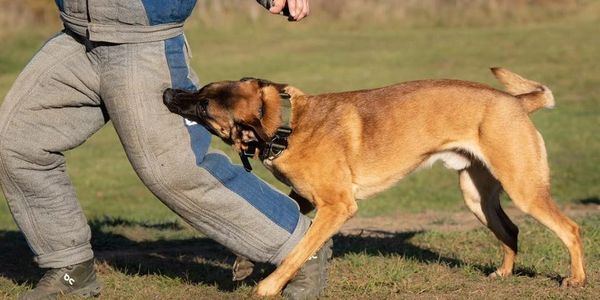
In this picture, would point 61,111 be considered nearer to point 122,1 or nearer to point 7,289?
point 122,1

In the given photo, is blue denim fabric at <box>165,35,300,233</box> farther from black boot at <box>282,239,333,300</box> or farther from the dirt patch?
the dirt patch

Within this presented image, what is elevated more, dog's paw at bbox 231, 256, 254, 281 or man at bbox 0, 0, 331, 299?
man at bbox 0, 0, 331, 299

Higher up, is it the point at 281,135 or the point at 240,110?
the point at 240,110

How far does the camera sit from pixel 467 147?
6184 mm

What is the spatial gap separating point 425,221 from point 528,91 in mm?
2926

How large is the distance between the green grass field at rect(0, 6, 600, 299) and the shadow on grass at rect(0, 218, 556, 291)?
0.01 m

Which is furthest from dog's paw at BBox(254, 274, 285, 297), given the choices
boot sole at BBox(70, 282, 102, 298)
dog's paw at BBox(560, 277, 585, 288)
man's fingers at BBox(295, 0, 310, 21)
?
dog's paw at BBox(560, 277, 585, 288)

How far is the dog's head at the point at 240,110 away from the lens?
565cm

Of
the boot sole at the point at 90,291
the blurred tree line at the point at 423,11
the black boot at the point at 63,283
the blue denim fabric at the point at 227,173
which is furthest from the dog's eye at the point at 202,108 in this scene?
the blurred tree line at the point at 423,11

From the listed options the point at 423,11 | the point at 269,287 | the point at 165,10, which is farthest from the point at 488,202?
the point at 423,11

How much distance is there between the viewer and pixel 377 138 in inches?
246

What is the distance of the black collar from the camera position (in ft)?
18.9

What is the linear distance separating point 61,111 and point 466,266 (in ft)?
9.20

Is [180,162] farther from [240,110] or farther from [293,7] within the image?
[293,7]
